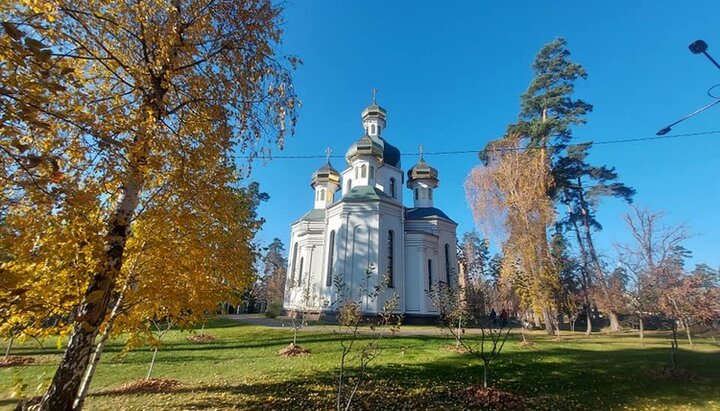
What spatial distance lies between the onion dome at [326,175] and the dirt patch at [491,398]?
2722 cm

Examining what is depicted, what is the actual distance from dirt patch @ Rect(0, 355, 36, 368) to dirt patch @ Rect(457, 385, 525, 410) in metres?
13.1

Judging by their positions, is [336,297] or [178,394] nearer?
[178,394]

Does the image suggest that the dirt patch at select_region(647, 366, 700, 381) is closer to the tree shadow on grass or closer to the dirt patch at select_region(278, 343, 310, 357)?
the tree shadow on grass

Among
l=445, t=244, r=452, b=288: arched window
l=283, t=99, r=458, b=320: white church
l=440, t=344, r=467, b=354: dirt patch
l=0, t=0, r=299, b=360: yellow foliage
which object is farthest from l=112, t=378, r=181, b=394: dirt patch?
l=445, t=244, r=452, b=288: arched window

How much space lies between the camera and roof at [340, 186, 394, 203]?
24.9 m

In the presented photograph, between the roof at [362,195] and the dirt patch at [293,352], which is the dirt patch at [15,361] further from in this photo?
the roof at [362,195]

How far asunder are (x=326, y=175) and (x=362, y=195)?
8.92m

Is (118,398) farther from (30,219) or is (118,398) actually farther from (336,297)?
(336,297)

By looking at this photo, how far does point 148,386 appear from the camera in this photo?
311 inches

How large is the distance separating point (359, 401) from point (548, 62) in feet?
116

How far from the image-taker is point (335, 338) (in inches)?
598

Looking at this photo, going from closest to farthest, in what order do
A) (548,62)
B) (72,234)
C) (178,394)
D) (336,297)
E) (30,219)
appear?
(30,219), (72,234), (178,394), (336,297), (548,62)

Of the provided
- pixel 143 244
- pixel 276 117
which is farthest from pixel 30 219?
pixel 276 117

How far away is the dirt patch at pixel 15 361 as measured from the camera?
1010 cm
